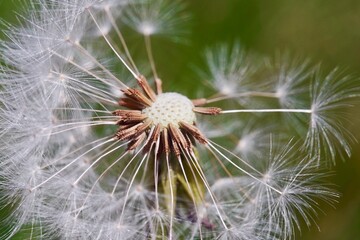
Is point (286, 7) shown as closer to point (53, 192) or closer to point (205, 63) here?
point (205, 63)

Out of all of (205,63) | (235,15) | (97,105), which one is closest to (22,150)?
(97,105)

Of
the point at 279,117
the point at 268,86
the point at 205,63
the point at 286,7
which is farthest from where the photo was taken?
the point at 286,7

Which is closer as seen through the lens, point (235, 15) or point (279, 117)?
point (279, 117)

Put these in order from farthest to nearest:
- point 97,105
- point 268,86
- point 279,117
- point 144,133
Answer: point 279,117, point 268,86, point 97,105, point 144,133

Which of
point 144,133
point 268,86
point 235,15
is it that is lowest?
point 144,133

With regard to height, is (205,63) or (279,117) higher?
(205,63)

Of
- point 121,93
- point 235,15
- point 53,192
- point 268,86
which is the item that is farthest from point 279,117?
point 53,192
